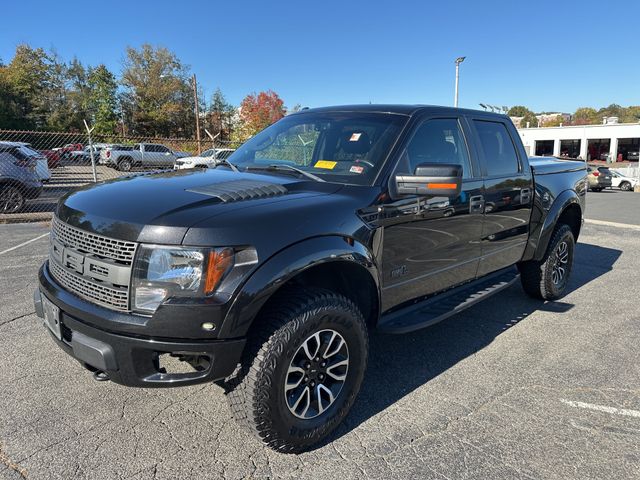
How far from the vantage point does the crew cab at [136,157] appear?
26.4 meters

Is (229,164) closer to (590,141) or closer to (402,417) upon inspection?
(402,417)

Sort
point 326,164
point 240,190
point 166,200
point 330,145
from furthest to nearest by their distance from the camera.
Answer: point 330,145, point 326,164, point 240,190, point 166,200

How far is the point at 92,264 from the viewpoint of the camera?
239cm

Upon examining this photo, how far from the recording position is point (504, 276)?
4.68 m

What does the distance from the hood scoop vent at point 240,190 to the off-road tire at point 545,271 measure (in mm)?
3438

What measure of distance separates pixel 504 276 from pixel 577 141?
6268cm

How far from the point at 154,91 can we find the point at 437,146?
205 ft

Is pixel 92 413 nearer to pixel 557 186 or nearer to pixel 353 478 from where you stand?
pixel 353 478

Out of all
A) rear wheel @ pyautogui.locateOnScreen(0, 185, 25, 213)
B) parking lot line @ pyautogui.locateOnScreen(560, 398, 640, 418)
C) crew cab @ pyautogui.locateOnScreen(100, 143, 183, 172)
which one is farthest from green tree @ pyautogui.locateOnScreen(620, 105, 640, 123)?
parking lot line @ pyautogui.locateOnScreen(560, 398, 640, 418)

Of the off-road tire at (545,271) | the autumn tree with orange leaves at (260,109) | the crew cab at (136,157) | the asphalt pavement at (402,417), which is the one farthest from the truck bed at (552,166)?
the autumn tree with orange leaves at (260,109)

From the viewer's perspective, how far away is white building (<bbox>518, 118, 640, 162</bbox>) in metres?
55.7

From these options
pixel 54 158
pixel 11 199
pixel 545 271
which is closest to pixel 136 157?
pixel 54 158

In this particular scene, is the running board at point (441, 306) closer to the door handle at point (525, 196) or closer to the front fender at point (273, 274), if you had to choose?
the door handle at point (525, 196)

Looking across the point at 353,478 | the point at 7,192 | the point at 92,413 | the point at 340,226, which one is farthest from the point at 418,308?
the point at 7,192
